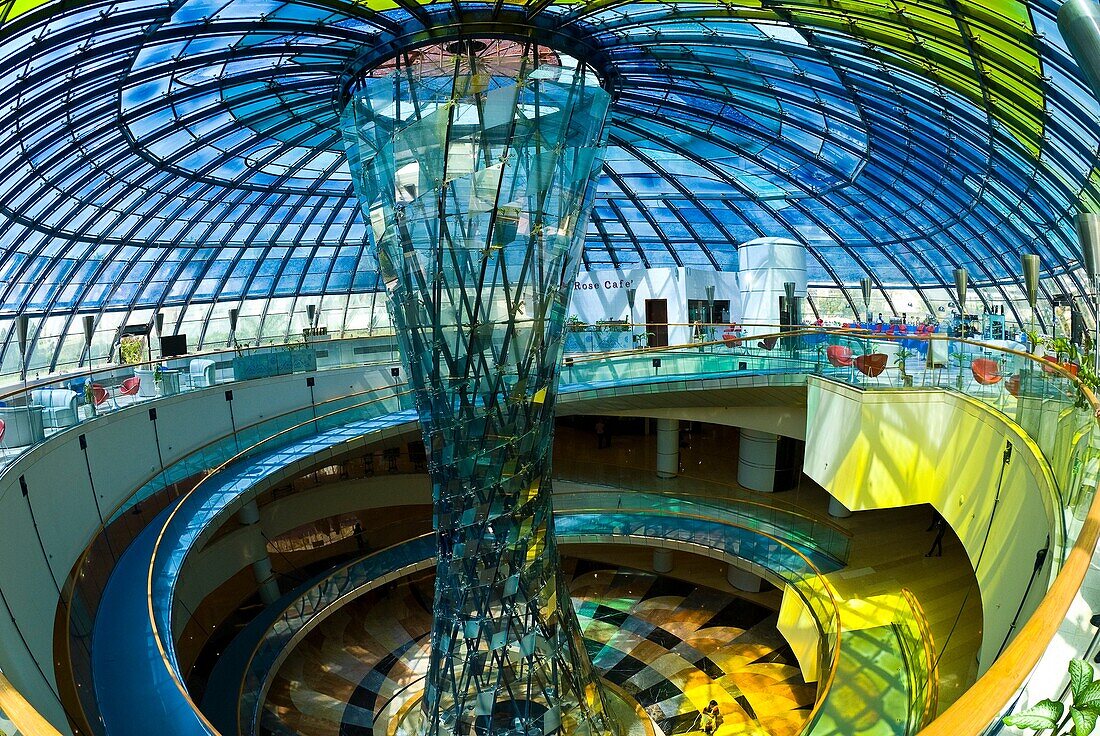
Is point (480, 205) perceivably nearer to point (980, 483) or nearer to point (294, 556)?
point (980, 483)

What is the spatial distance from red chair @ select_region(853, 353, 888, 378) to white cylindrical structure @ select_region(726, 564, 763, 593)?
8.70 meters

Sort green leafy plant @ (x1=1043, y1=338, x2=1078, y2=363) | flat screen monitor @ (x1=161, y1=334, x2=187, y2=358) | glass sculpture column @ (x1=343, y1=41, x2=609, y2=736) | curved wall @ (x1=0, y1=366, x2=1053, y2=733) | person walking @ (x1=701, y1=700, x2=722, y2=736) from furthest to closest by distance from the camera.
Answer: flat screen monitor @ (x1=161, y1=334, x2=187, y2=358) < person walking @ (x1=701, y1=700, x2=722, y2=736) < green leafy plant @ (x1=1043, y1=338, x2=1078, y2=363) < glass sculpture column @ (x1=343, y1=41, x2=609, y2=736) < curved wall @ (x1=0, y1=366, x2=1053, y2=733)

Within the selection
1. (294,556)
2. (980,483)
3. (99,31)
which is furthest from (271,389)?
(980,483)

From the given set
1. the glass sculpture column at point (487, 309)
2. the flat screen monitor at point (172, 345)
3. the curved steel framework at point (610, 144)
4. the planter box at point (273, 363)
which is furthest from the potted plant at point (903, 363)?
the flat screen monitor at point (172, 345)

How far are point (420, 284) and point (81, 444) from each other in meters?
7.22

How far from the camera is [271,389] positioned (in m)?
22.0

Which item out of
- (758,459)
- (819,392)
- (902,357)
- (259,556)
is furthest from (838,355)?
(259,556)

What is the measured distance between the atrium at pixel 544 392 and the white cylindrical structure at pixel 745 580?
0.72 feet

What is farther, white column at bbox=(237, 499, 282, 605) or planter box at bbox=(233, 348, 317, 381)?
white column at bbox=(237, 499, 282, 605)

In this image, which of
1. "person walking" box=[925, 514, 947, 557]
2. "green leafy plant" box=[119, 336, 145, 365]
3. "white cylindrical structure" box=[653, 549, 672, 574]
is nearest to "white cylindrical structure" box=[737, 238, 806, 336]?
"white cylindrical structure" box=[653, 549, 672, 574]

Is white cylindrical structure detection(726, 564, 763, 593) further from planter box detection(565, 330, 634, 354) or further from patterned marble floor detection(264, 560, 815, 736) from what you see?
planter box detection(565, 330, 634, 354)

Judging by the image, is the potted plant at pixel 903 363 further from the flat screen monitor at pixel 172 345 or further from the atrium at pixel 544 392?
the flat screen monitor at pixel 172 345

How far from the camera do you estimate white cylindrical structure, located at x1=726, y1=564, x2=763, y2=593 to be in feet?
71.1

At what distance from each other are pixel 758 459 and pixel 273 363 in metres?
15.0
